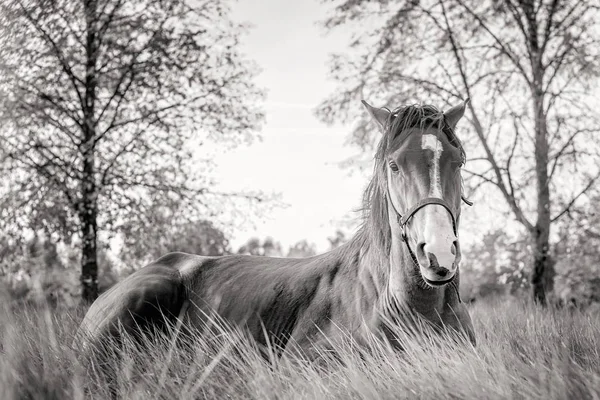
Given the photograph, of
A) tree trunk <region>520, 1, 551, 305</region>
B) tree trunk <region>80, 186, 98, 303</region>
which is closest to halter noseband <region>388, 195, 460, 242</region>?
tree trunk <region>80, 186, 98, 303</region>

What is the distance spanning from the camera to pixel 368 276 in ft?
13.4

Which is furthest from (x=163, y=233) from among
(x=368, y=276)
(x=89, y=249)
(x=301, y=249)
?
(x=301, y=249)

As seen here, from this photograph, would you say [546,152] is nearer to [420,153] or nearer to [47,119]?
[420,153]

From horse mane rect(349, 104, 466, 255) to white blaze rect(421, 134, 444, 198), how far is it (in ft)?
0.46

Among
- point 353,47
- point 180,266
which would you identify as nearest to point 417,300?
point 180,266

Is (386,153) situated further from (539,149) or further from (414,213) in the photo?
(539,149)

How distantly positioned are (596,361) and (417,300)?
1.09 m

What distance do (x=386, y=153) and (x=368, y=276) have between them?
95 cm

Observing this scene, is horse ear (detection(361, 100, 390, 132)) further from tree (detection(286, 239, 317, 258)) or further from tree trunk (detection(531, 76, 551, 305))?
→ tree (detection(286, 239, 317, 258))

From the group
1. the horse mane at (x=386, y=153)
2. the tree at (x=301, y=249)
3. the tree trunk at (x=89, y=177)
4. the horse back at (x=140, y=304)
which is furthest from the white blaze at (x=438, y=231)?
the tree at (x=301, y=249)

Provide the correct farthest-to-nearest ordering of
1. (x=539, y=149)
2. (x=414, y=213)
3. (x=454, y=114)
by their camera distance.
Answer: (x=539, y=149), (x=454, y=114), (x=414, y=213)

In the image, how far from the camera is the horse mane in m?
3.68

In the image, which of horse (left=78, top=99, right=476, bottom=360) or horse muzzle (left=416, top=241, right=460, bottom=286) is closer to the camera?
horse muzzle (left=416, top=241, right=460, bottom=286)

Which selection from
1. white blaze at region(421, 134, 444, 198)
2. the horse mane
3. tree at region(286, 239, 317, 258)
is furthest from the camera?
tree at region(286, 239, 317, 258)
